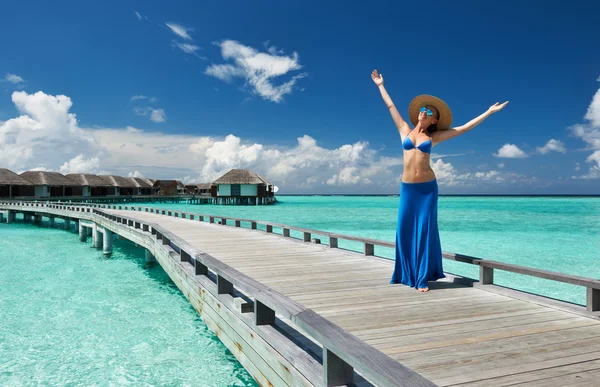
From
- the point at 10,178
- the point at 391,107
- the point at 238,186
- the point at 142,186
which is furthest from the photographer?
the point at 142,186

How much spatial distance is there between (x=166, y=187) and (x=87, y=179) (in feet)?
67.2

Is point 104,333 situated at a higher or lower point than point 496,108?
lower

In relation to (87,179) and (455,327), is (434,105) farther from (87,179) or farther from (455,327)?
(87,179)

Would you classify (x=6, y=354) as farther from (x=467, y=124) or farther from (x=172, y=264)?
(x=467, y=124)

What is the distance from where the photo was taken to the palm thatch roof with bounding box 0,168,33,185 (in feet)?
152

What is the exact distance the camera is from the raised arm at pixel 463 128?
4.43m

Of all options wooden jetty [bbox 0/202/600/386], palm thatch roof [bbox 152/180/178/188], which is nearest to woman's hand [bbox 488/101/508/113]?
wooden jetty [bbox 0/202/600/386]

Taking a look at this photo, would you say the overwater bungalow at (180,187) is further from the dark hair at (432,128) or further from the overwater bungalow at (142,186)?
the dark hair at (432,128)

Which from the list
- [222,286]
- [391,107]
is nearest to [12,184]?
[222,286]

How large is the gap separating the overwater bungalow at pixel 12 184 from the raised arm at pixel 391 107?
2149 inches

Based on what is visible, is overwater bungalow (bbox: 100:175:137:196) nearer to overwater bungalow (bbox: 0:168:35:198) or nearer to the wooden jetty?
overwater bungalow (bbox: 0:168:35:198)

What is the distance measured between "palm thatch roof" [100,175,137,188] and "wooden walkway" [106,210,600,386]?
67.7 metres

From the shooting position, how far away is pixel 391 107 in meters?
4.83

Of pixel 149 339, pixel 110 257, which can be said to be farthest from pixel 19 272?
pixel 149 339
